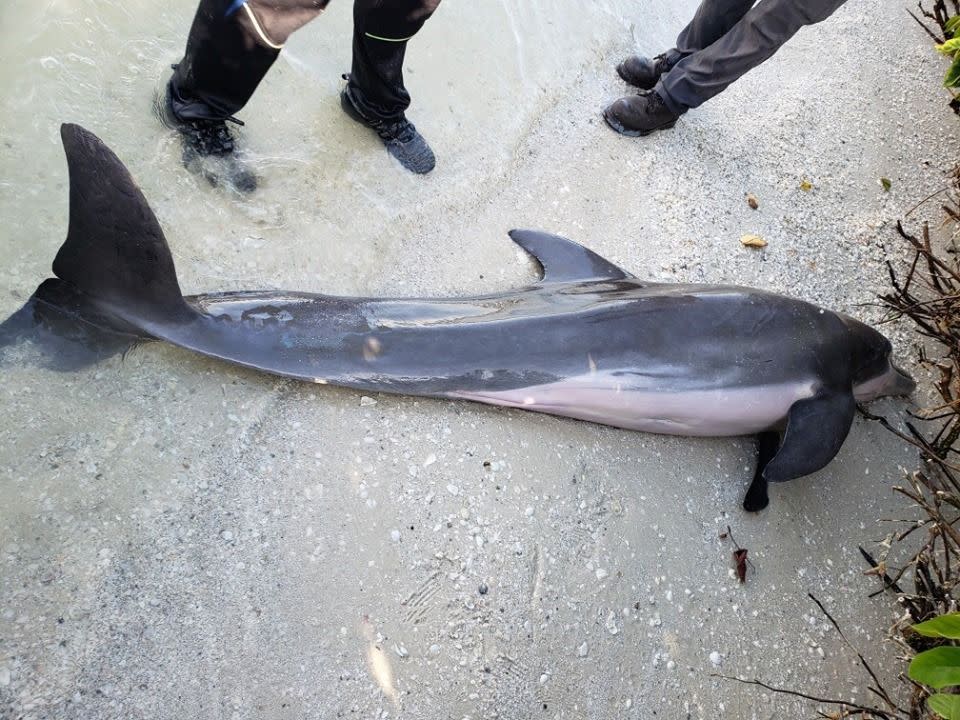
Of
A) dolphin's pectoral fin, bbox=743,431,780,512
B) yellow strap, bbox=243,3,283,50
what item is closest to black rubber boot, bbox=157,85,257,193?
yellow strap, bbox=243,3,283,50

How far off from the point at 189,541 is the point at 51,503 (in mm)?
428

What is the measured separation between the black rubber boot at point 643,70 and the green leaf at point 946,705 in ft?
12.8

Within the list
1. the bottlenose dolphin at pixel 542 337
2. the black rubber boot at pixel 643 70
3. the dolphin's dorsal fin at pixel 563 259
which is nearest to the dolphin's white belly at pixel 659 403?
the bottlenose dolphin at pixel 542 337

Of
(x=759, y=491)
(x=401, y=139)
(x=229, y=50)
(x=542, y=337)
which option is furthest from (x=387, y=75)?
(x=759, y=491)

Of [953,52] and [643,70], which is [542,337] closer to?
[953,52]

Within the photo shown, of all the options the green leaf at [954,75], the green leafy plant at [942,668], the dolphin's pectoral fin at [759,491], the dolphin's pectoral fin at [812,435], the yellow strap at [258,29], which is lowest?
the dolphin's pectoral fin at [759,491]

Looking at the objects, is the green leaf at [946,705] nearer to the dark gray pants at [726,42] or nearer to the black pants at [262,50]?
the black pants at [262,50]

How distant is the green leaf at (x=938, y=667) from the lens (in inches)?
66.9

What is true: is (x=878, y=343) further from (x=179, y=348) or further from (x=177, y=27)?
(x=177, y=27)

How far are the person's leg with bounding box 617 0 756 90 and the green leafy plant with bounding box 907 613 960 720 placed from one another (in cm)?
377

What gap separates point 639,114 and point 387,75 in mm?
1562

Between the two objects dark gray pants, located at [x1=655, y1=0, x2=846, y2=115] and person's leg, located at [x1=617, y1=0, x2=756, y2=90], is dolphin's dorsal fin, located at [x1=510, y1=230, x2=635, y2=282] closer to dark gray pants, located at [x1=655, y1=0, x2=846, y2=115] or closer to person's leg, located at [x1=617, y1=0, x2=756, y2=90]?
dark gray pants, located at [x1=655, y1=0, x2=846, y2=115]

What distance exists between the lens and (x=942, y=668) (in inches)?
67.6

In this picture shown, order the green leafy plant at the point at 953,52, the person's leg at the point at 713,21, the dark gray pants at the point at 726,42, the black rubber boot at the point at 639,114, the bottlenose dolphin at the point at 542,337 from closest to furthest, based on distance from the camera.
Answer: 1. the bottlenose dolphin at the point at 542,337
2. the green leafy plant at the point at 953,52
3. the dark gray pants at the point at 726,42
4. the black rubber boot at the point at 639,114
5. the person's leg at the point at 713,21
